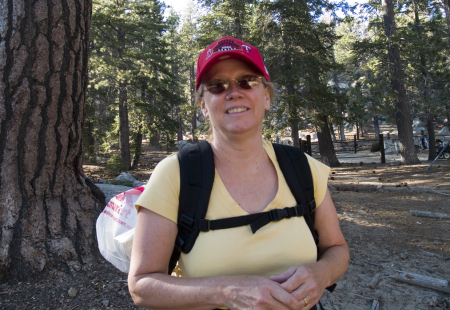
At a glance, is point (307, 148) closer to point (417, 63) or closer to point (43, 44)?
point (417, 63)

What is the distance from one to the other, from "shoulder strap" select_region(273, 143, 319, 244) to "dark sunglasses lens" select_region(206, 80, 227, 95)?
46 cm

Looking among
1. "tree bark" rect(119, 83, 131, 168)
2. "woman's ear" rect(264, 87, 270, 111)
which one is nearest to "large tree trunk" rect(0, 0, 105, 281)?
"woman's ear" rect(264, 87, 270, 111)

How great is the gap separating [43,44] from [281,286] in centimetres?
296

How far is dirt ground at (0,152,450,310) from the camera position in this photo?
2.83 meters

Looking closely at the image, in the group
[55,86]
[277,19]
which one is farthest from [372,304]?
[277,19]

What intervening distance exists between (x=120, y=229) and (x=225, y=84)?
923 mm

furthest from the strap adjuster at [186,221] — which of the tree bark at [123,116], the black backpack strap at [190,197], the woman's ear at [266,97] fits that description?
the tree bark at [123,116]

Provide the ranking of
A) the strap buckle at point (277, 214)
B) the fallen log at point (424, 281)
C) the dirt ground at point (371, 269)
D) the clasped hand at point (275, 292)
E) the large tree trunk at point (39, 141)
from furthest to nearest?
1. the fallen log at point (424, 281)
2. the large tree trunk at point (39, 141)
3. the dirt ground at point (371, 269)
4. the strap buckle at point (277, 214)
5. the clasped hand at point (275, 292)

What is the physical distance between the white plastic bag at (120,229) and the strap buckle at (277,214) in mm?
702

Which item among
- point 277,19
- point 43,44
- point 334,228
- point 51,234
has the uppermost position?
point 277,19

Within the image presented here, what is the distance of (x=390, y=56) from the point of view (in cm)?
1529

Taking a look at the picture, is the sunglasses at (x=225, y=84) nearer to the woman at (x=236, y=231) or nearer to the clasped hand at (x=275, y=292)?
the woman at (x=236, y=231)

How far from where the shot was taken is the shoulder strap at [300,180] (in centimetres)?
166

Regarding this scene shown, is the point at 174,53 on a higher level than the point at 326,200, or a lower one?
higher
